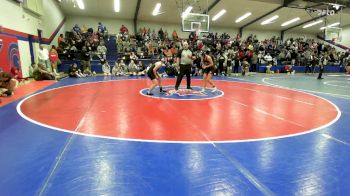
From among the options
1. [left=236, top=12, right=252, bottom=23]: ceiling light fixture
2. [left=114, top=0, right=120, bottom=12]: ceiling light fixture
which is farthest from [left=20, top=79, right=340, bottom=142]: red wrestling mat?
[left=236, top=12, right=252, bottom=23]: ceiling light fixture

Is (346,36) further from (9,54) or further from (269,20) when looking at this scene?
(9,54)

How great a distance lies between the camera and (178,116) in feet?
18.7

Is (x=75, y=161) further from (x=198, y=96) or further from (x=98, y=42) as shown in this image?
(x=98, y=42)

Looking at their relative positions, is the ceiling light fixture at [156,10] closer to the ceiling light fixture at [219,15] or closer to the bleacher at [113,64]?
the bleacher at [113,64]

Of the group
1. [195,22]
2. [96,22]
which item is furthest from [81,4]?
[195,22]

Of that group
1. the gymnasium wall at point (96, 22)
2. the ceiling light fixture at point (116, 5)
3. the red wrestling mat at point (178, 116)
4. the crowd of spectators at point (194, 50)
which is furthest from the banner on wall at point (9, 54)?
the gymnasium wall at point (96, 22)

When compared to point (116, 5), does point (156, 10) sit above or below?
below

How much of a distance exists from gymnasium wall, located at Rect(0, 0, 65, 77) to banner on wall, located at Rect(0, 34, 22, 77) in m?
0.50

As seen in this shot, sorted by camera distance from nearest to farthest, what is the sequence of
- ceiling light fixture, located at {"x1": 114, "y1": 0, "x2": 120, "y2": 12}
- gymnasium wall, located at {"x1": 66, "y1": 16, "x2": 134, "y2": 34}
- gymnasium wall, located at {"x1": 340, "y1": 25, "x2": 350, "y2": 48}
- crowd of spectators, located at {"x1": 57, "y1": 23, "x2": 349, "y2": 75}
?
crowd of spectators, located at {"x1": 57, "y1": 23, "x2": 349, "y2": 75} < ceiling light fixture, located at {"x1": 114, "y1": 0, "x2": 120, "y2": 12} < gymnasium wall, located at {"x1": 66, "y1": 16, "x2": 134, "y2": 34} < gymnasium wall, located at {"x1": 340, "y1": 25, "x2": 350, "y2": 48}

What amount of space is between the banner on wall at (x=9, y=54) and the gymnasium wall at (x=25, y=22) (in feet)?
1.64

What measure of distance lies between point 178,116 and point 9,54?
361 inches

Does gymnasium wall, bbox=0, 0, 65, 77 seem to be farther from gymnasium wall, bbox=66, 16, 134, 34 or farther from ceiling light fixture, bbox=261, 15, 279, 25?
ceiling light fixture, bbox=261, 15, 279, 25

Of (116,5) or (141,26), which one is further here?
(141,26)

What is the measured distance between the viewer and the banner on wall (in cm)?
1006
